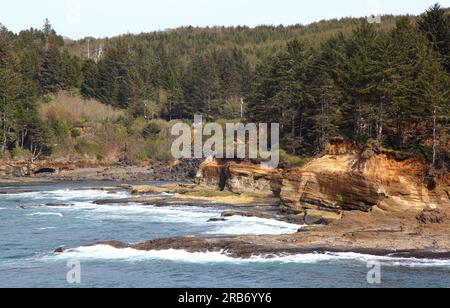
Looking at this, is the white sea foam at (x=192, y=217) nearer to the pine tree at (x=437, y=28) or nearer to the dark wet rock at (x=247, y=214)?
the dark wet rock at (x=247, y=214)

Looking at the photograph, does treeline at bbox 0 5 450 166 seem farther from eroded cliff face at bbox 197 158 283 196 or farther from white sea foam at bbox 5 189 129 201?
white sea foam at bbox 5 189 129 201

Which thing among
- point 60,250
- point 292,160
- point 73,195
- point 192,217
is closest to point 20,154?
point 73,195

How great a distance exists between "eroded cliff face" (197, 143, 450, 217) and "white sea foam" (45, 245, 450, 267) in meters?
12.1

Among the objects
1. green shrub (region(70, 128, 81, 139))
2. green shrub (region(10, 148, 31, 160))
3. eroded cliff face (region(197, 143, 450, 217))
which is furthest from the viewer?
green shrub (region(70, 128, 81, 139))

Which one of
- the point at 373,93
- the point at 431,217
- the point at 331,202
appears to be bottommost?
the point at 331,202

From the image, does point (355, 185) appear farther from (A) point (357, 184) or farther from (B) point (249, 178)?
(B) point (249, 178)

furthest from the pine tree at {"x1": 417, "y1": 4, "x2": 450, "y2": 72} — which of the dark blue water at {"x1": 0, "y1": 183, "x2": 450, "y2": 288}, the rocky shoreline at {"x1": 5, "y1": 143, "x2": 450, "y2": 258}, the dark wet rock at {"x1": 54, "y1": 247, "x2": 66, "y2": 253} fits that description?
the dark wet rock at {"x1": 54, "y1": 247, "x2": 66, "y2": 253}

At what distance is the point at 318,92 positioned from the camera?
2864 inches

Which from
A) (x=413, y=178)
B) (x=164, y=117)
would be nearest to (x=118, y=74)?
(x=164, y=117)

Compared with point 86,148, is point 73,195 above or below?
below

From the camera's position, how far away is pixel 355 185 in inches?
2031

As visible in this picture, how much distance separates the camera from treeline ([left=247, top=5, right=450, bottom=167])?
5162 centimetres
